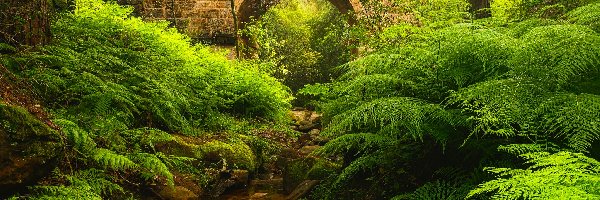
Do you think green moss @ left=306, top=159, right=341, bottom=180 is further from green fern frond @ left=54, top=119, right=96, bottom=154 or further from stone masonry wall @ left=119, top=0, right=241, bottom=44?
stone masonry wall @ left=119, top=0, right=241, bottom=44

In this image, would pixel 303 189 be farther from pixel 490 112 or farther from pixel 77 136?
pixel 490 112

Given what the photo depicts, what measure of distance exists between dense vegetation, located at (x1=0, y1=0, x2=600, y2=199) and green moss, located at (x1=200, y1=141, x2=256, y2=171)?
22mm

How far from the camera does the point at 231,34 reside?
15602mm

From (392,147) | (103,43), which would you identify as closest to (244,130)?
(103,43)

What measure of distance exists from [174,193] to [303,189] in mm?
1498

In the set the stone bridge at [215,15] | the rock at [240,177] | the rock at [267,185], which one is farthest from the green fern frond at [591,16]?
→ the stone bridge at [215,15]

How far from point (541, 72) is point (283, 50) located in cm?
1842

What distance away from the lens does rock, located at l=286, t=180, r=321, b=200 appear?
16.9 ft

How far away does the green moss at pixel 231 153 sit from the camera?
233 inches

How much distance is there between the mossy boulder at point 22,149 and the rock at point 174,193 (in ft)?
4.71

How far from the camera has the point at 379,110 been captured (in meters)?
2.77

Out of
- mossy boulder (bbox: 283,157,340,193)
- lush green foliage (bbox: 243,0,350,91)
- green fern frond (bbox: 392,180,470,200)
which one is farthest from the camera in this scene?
lush green foliage (bbox: 243,0,350,91)

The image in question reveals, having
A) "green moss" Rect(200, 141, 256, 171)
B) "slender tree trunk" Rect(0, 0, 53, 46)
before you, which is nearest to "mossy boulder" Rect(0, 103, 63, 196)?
"slender tree trunk" Rect(0, 0, 53, 46)

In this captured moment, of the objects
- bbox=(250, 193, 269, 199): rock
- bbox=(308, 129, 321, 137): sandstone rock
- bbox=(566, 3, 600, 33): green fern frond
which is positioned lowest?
bbox=(308, 129, 321, 137): sandstone rock
